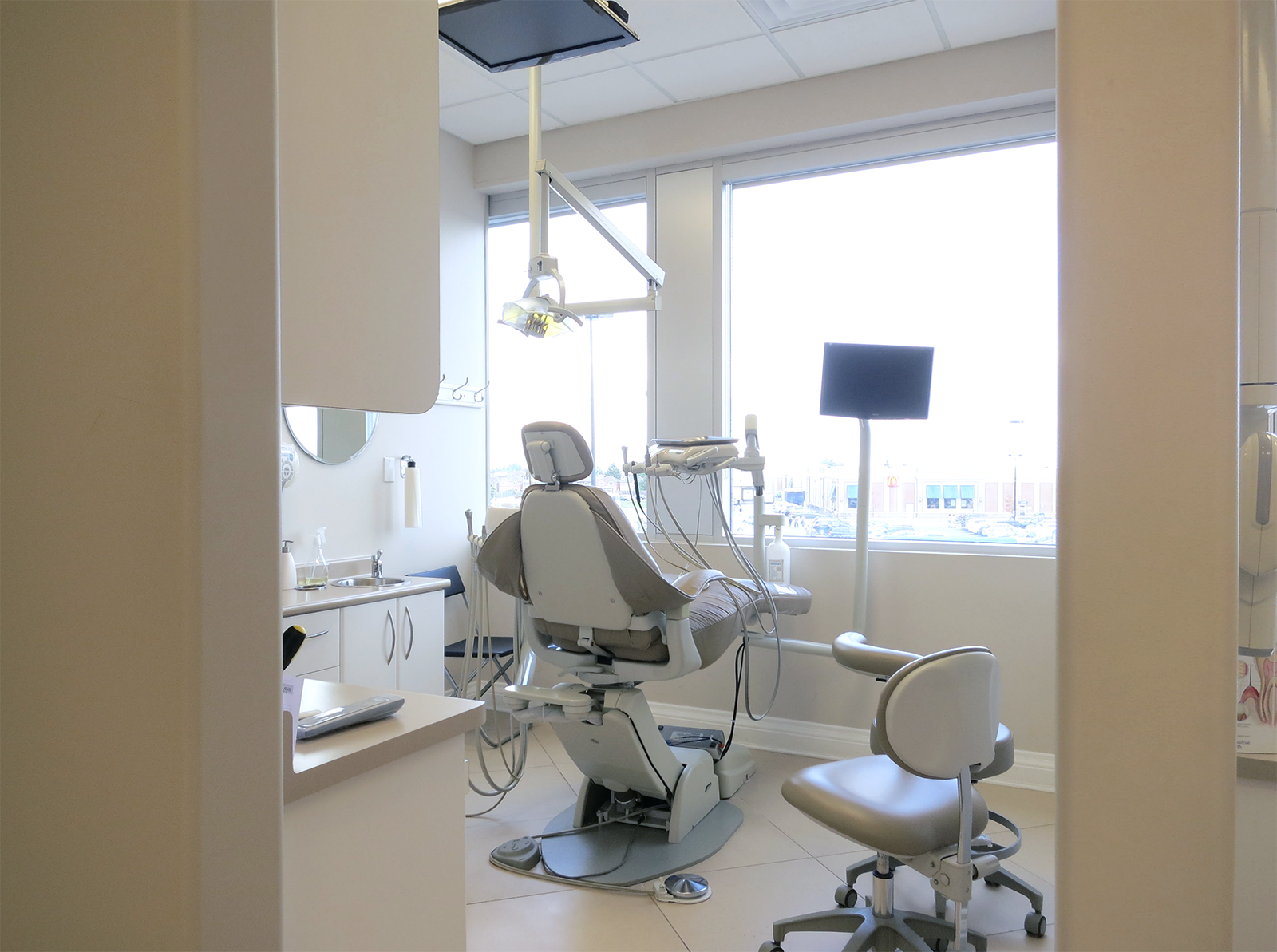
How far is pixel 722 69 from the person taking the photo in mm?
3760

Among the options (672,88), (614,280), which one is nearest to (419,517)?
(614,280)

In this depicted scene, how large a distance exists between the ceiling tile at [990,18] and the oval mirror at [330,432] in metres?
3.02

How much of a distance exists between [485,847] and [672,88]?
3.54 m

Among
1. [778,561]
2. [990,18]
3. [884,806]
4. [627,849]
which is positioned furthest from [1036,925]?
[990,18]

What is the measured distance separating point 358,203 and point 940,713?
1.53 metres

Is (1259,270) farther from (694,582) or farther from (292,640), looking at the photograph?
(694,582)

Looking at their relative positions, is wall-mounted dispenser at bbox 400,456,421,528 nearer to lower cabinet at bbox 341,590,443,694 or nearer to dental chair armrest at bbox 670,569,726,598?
lower cabinet at bbox 341,590,443,694

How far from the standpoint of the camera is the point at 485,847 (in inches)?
112

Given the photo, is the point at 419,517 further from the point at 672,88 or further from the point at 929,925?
the point at 929,925

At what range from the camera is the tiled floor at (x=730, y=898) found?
2273mm

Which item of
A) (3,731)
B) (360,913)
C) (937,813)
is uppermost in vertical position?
(3,731)

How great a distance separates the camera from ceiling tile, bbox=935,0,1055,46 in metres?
3.20

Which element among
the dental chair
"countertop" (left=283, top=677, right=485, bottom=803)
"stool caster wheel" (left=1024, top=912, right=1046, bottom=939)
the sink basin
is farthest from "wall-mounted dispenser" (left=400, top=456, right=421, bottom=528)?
"stool caster wheel" (left=1024, top=912, right=1046, bottom=939)

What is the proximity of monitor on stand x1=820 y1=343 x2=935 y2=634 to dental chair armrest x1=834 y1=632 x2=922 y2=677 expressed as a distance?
131 cm
